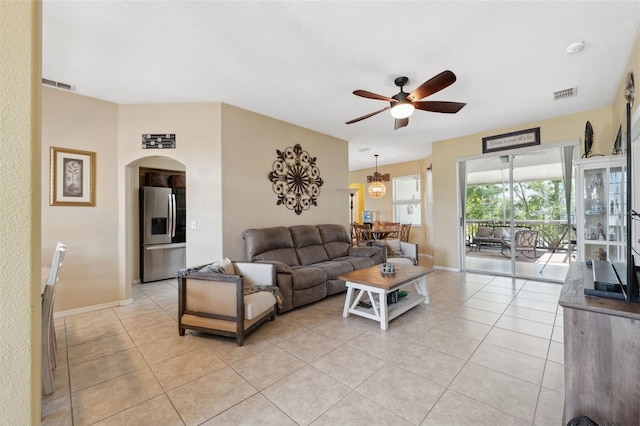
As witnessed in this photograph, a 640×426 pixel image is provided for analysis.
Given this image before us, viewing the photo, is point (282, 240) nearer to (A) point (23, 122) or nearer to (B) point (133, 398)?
(B) point (133, 398)

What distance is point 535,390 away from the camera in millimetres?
1917

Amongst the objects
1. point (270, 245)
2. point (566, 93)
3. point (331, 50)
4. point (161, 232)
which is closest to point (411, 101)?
point (331, 50)

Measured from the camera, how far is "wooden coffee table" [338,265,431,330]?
2.91 metres

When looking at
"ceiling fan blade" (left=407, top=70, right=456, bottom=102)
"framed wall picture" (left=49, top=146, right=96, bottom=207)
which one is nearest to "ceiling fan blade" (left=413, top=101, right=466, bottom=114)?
"ceiling fan blade" (left=407, top=70, right=456, bottom=102)

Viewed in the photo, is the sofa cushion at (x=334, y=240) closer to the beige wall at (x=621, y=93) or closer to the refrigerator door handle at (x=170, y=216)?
the refrigerator door handle at (x=170, y=216)

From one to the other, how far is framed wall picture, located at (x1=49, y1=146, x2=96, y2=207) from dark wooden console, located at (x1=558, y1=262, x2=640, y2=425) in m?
4.81

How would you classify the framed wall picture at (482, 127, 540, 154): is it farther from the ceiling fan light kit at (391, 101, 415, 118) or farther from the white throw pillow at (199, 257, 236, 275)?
the white throw pillow at (199, 257, 236, 275)

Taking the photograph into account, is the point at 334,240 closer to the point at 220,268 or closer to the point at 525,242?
the point at 220,268

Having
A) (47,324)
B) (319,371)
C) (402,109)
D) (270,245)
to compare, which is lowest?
(319,371)

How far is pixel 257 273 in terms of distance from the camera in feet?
10.7

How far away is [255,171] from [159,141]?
1.36 metres

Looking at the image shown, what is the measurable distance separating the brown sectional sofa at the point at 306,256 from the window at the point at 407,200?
11.9ft

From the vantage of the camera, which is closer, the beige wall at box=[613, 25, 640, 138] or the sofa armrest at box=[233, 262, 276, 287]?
the beige wall at box=[613, 25, 640, 138]

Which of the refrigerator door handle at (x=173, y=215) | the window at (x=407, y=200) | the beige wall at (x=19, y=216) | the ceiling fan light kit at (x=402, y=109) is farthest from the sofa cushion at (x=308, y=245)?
the window at (x=407, y=200)
